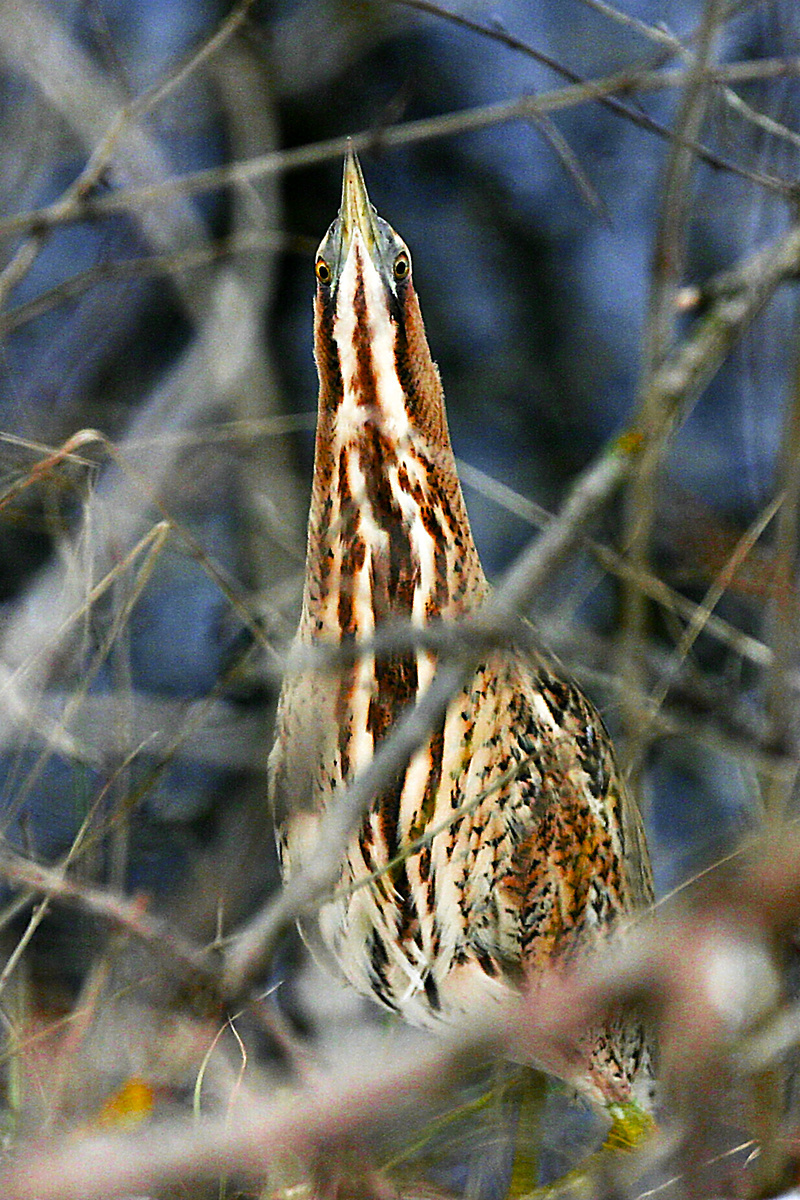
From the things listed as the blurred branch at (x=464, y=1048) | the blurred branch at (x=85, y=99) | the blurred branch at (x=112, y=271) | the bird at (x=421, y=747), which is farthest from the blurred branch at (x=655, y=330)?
the blurred branch at (x=85, y=99)

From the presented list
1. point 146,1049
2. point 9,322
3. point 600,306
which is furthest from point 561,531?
point 600,306

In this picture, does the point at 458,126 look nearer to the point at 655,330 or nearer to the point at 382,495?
the point at 382,495

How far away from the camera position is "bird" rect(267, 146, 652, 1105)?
7.15ft

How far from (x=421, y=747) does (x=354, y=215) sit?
748 mm

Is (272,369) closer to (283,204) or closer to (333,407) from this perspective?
(283,204)

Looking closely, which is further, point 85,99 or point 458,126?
point 85,99

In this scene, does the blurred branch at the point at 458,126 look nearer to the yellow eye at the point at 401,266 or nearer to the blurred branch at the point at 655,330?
the yellow eye at the point at 401,266

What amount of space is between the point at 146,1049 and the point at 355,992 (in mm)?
563

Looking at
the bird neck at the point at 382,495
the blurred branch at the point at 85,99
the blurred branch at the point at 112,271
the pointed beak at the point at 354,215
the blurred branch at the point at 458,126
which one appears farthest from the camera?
the blurred branch at the point at 85,99

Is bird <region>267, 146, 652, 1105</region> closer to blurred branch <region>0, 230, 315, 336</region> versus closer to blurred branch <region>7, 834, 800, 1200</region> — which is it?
blurred branch <region>0, 230, 315, 336</region>

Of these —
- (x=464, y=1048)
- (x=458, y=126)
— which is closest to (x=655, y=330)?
(x=464, y=1048)

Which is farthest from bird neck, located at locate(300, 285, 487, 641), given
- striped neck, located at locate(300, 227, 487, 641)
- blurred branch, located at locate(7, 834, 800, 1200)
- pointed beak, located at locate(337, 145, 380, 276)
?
blurred branch, located at locate(7, 834, 800, 1200)

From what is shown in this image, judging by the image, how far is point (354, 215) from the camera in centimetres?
207

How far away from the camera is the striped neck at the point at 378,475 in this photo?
2139 mm
